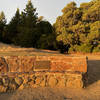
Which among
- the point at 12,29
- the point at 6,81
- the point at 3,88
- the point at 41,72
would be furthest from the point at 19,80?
the point at 12,29

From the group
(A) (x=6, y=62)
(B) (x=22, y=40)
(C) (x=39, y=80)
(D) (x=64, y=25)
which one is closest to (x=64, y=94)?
(C) (x=39, y=80)

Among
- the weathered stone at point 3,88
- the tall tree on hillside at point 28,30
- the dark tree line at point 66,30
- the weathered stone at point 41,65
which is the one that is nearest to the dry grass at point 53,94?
the weathered stone at point 3,88

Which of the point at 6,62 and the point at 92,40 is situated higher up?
the point at 92,40

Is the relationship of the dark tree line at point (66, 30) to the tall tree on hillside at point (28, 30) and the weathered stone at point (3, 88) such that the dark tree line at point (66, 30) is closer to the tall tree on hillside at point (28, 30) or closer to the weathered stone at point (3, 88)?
the tall tree on hillside at point (28, 30)

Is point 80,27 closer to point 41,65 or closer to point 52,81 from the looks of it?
point 41,65

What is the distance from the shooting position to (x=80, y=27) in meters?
12.9

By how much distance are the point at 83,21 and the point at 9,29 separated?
13.7 metres

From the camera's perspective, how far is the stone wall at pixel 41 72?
9.46 feet

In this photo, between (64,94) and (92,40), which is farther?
(92,40)

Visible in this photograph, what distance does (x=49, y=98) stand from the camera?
2.38 m

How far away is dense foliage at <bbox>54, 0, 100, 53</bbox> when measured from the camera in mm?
12836

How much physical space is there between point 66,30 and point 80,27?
1.95 metres

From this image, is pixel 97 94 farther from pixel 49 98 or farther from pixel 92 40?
pixel 92 40

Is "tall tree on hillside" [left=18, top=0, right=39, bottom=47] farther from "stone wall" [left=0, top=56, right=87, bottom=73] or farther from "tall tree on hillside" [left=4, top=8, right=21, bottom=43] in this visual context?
"stone wall" [left=0, top=56, right=87, bottom=73]
